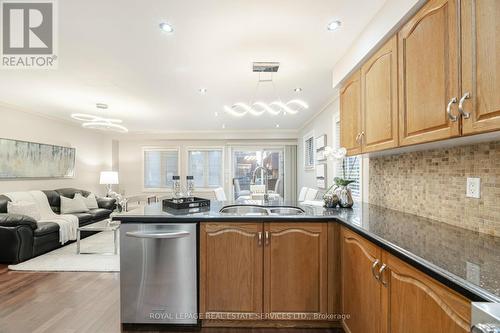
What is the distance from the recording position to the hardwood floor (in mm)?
1979

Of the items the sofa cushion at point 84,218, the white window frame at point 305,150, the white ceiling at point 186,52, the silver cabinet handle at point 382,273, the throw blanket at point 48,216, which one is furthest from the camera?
the white window frame at point 305,150

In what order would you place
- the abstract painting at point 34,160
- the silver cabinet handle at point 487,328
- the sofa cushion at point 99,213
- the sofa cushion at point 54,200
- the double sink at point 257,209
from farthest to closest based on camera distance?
the sofa cushion at point 99,213
the sofa cushion at point 54,200
the abstract painting at point 34,160
the double sink at point 257,209
the silver cabinet handle at point 487,328

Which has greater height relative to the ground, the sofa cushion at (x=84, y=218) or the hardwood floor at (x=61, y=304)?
the sofa cushion at (x=84, y=218)

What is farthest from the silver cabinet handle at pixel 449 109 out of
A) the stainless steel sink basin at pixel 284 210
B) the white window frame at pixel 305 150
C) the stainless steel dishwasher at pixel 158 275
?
the white window frame at pixel 305 150

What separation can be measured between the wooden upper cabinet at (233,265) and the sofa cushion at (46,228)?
10.5 ft

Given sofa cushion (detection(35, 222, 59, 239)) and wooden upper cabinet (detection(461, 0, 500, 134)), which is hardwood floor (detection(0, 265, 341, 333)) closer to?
sofa cushion (detection(35, 222, 59, 239))

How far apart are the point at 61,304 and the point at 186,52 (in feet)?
9.14

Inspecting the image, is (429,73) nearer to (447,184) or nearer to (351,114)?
(447,184)

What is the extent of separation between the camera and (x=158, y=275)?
192cm

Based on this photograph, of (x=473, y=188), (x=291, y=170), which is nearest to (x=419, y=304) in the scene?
(x=473, y=188)

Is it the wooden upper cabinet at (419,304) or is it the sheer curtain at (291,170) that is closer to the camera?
the wooden upper cabinet at (419,304)

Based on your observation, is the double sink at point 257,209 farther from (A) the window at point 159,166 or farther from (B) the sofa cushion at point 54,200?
(A) the window at point 159,166

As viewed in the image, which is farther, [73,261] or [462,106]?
[73,261]

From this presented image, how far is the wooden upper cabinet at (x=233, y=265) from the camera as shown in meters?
1.90
